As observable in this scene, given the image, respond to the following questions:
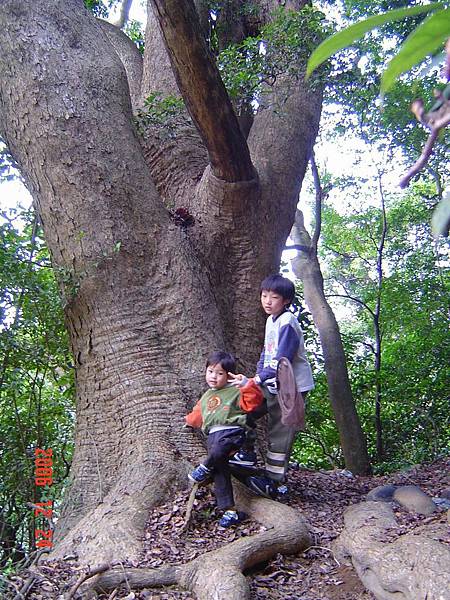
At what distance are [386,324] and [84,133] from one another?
6.30 m

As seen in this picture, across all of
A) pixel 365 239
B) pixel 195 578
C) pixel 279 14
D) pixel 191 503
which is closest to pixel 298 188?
pixel 279 14

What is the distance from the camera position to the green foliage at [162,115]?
5.53 meters

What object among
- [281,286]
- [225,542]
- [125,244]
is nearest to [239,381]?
[281,286]

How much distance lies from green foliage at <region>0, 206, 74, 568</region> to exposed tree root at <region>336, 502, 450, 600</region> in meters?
2.31

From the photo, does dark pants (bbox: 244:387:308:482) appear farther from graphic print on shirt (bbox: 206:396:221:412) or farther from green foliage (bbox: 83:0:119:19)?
green foliage (bbox: 83:0:119:19)

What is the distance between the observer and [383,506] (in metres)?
3.68

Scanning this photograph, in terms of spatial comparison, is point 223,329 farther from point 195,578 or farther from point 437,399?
point 437,399

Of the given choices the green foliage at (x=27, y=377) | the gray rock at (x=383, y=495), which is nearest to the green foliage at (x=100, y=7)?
the green foliage at (x=27, y=377)

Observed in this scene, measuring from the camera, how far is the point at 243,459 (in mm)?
3672

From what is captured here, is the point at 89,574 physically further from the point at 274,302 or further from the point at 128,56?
the point at 128,56

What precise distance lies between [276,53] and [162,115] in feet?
3.76

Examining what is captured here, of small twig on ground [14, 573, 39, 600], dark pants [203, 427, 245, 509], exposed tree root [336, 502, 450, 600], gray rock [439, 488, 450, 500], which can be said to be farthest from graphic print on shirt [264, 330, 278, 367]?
small twig on ground [14, 573, 39, 600]

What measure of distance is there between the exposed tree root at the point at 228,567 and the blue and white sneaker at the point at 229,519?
15 centimetres

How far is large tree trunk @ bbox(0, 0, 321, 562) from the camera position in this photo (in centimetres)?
388
